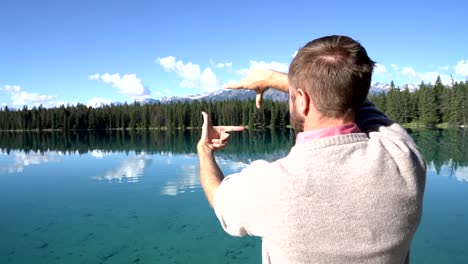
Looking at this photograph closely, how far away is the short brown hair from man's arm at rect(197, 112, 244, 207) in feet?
1.78

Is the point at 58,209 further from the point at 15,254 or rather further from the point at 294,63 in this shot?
the point at 294,63

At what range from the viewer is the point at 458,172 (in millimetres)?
Result: 23172

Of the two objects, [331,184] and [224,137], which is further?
[224,137]

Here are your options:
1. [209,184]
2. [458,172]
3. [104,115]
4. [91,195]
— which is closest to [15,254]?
[91,195]

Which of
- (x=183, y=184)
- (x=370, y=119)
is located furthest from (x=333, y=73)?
(x=183, y=184)

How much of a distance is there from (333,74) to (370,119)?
1.38 feet

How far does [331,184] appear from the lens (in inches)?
59.2

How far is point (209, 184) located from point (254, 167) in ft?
0.93

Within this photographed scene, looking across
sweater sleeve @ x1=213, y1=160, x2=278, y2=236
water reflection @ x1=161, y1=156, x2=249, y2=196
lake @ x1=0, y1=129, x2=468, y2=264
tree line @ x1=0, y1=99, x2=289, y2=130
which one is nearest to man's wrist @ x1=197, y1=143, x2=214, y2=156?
sweater sleeve @ x1=213, y1=160, x2=278, y2=236

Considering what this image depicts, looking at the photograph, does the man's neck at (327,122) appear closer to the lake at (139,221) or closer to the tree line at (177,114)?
the lake at (139,221)

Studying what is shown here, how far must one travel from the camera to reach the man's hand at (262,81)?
2.14 metres

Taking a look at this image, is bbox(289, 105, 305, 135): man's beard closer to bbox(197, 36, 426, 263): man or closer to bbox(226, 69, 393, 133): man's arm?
bbox(197, 36, 426, 263): man

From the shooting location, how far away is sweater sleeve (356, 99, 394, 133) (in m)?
1.83

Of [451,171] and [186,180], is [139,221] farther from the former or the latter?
[451,171]
